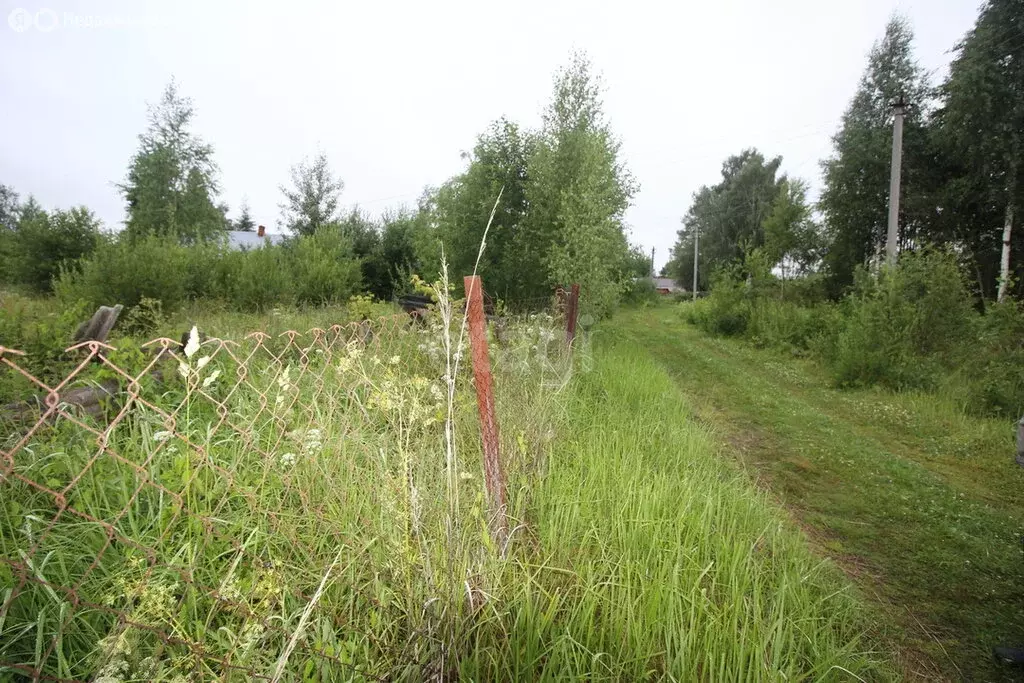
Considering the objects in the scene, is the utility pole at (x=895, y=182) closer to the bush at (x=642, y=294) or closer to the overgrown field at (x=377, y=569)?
the overgrown field at (x=377, y=569)

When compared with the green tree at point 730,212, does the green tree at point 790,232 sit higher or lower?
lower

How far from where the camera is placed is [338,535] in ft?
6.11

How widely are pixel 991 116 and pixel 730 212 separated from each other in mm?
22067

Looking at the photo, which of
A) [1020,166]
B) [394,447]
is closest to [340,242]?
[394,447]

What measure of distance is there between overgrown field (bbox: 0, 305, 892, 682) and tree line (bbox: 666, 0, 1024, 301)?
46.8 ft

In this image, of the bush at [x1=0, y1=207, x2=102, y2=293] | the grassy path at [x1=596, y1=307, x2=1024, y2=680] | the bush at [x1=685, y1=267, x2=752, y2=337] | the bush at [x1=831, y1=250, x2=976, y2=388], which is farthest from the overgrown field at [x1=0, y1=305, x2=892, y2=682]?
the bush at [x1=0, y1=207, x2=102, y2=293]

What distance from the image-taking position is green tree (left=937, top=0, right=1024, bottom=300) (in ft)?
46.4

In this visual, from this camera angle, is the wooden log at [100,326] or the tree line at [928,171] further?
the tree line at [928,171]

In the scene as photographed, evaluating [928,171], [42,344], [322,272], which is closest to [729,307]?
[928,171]

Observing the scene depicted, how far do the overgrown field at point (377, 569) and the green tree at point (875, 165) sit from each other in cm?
2024

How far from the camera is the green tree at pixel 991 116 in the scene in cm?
1413

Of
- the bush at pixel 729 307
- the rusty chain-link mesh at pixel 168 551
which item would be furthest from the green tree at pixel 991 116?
the rusty chain-link mesh at pixel 168 551

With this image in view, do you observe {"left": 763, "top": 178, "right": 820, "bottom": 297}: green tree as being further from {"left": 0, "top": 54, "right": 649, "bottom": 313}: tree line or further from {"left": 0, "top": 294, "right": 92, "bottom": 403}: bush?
{"left": 0, "top": 294, "right": 92, "bottom": 403}: bush

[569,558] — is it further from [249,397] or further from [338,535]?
[249,397]
